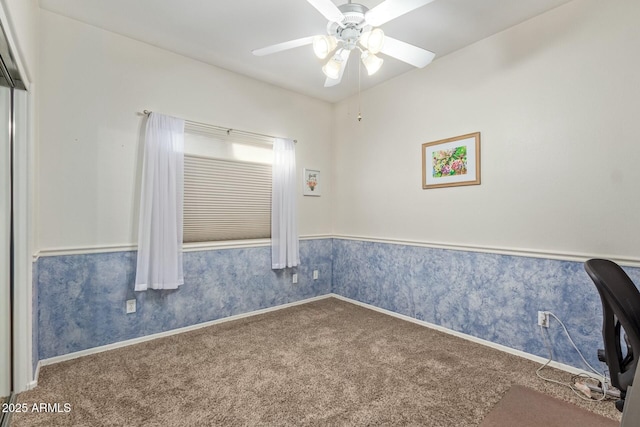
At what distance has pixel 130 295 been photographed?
9.20 feet

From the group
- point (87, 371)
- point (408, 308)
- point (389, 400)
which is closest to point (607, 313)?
point (389, 400)

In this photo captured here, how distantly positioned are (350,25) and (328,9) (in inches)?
7.6

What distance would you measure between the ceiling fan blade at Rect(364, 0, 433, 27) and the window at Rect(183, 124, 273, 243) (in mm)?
2124

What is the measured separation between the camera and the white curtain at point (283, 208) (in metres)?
3.71

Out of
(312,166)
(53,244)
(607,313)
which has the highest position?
(312,166)

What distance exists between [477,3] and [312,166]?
2.50 meters

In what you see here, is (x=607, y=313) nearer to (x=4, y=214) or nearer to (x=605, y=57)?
(x=605, y=57)

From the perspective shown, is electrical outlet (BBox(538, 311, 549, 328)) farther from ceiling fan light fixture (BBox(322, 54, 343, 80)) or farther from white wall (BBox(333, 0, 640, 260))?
ceiling fan light fixture (BBox(322, 54, 343, 80))

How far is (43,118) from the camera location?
243cm

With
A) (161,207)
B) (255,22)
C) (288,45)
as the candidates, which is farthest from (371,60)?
(161,207)

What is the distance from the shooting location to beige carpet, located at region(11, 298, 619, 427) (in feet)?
5.96

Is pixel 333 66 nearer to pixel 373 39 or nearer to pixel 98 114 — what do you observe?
pixel 373 39

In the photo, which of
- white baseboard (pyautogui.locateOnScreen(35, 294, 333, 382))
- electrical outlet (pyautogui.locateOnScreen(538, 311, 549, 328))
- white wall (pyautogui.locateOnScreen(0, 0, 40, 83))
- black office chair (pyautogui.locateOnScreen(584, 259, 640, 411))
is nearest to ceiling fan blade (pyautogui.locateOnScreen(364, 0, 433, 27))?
black office chair (pyautogui.locateOnScreen(584, 259, 640, 411))

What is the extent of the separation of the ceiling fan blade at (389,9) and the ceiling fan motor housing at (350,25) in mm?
55
